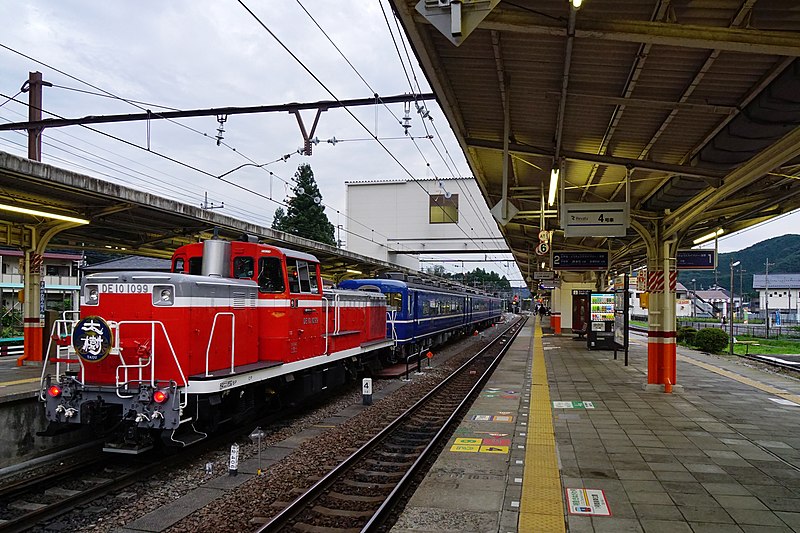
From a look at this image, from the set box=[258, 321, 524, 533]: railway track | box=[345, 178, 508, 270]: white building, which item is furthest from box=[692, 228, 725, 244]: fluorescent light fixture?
box=[345, 178, 508, 270]: white building

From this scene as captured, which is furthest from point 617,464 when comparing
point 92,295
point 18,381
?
point 18,381

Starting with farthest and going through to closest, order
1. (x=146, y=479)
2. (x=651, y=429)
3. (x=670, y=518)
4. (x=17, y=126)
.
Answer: (x=17, y=126) → (x=651, y=429) → (x=146, y=479) → (x=670, y=518)

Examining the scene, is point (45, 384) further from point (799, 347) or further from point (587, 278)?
point (799, 347)

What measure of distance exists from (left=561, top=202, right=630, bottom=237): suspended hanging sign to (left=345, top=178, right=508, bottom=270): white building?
3080 cm

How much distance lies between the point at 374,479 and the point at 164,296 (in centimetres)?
380

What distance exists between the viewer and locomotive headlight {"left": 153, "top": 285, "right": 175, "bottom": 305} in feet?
26.3

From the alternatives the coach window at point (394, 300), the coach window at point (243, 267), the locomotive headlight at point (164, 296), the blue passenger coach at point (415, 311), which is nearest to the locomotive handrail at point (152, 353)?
the locomotive headlight at point (164, 296)

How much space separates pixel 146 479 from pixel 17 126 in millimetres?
9498

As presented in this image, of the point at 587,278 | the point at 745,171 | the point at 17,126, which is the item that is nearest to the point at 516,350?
the point at 587,278

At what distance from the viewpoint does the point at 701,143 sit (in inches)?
364

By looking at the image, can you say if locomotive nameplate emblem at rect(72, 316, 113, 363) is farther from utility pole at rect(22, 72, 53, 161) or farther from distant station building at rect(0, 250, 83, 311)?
distant station building at rect(0, 250, 83, 311)

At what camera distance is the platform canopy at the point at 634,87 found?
526 cm

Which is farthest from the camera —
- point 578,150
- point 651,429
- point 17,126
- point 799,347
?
point 799,347

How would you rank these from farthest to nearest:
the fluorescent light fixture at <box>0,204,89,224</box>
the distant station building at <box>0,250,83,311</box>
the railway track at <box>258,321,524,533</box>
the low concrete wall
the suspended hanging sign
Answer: the distant station building at <box>0,250,83,311</box>
the suspended hanging sign
the fluorescent light fixture at <box>0,204,89,224</box>
the low concrete wall
the railway track at <box>258,321,524,533</box>
